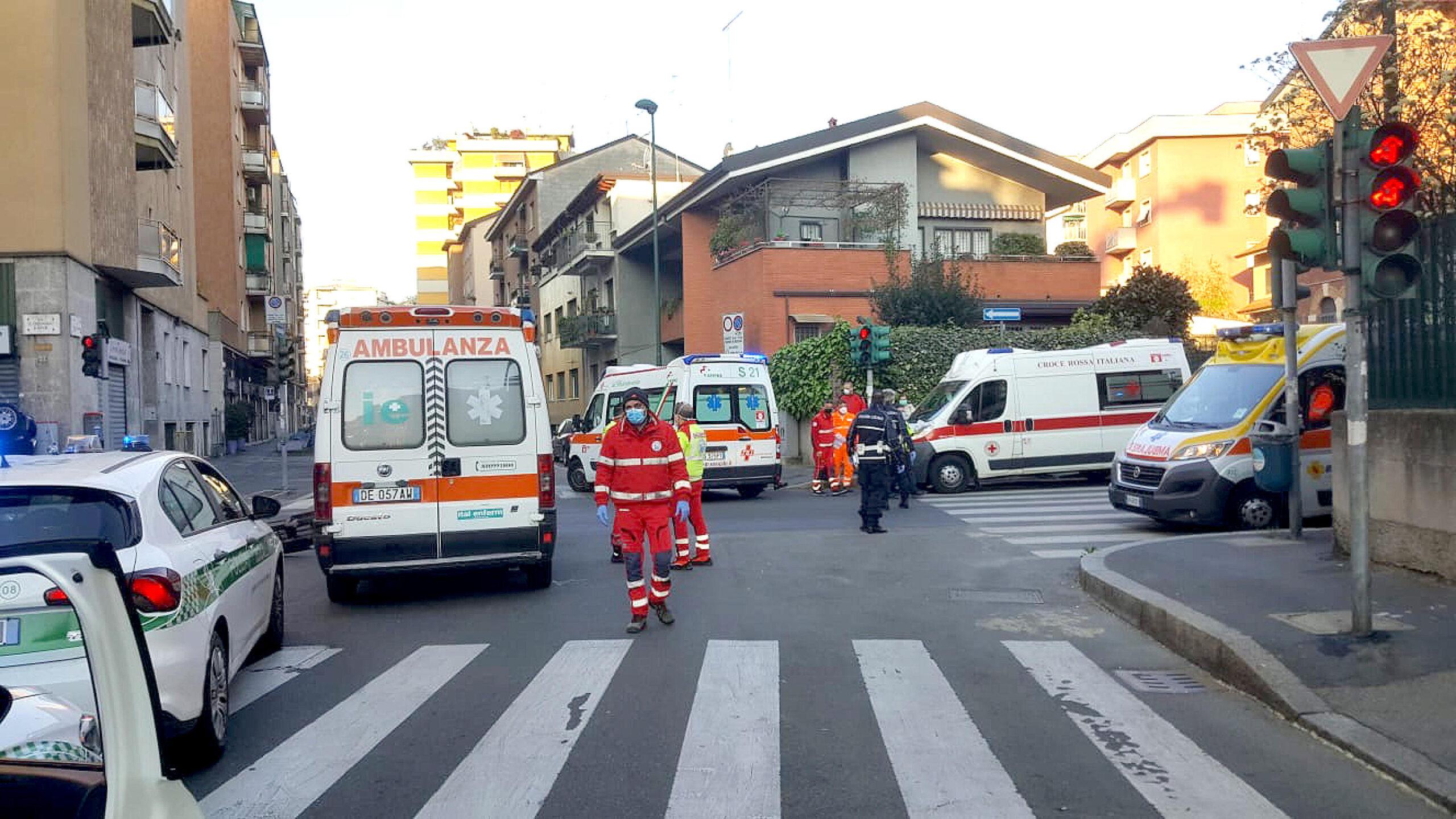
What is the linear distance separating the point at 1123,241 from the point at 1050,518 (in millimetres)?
37335

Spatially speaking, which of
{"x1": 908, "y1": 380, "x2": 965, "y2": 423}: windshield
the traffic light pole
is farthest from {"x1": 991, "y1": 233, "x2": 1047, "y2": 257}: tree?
the traffic light pole

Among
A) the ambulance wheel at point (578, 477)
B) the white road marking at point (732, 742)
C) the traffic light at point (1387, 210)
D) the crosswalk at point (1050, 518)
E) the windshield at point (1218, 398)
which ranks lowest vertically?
the white road marking at point (732, 742)

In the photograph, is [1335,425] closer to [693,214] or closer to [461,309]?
[461,309]

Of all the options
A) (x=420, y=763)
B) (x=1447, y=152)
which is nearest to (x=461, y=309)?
(x=420, y=763)

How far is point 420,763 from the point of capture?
525cm

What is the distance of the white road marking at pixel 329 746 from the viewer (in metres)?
4.75

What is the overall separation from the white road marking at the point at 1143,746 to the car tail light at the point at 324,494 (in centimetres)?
555

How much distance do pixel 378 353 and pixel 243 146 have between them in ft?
162

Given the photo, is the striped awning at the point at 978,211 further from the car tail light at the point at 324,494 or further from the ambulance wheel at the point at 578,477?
the car tail light at the point at 324,494

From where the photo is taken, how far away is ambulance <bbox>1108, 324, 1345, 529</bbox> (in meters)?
12.6

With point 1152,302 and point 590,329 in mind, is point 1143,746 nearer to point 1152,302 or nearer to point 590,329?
point 1152,302

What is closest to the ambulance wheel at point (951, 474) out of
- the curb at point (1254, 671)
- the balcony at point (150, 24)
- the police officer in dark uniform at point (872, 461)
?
the police officer in dark uniform at point (872, 461)

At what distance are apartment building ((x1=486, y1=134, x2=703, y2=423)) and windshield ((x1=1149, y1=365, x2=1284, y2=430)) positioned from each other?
33.5 metres

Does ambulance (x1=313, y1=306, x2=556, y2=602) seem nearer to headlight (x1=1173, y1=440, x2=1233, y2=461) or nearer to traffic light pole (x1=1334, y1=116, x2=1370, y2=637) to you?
traffic light pole (x1=1334, y1=116, x2=1370, y2=637)
